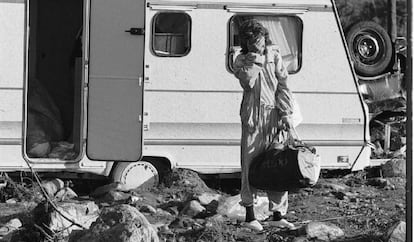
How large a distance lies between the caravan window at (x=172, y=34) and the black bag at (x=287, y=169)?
2524mm

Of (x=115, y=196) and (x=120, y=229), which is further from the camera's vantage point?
(x=115, y=196)

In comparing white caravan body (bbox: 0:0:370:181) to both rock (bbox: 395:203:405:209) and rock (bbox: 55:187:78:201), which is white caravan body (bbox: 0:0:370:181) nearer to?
rock (bbox: 55:187:78:201)

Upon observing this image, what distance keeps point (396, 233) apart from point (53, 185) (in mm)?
4024

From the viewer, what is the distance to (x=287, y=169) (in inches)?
315

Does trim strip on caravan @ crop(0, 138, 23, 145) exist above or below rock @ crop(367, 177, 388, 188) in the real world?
above

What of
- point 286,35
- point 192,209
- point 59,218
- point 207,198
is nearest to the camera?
point 59,218

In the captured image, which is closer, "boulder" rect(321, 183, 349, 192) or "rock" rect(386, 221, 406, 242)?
"rock" rect(386, 221, 406, 242)

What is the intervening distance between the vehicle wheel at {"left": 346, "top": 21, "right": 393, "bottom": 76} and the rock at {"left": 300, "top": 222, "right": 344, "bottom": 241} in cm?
381

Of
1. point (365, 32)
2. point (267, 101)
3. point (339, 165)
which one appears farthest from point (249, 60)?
point (365, 32)

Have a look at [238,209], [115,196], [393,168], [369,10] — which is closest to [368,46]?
[393,168]

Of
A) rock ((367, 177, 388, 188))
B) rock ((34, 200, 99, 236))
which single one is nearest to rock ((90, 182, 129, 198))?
rock ((34, 200, 99, 236))

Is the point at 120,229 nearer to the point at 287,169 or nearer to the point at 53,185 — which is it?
the point at 287,169

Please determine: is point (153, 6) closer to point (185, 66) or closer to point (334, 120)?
point (185, 66)

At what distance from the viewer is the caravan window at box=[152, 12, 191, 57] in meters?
10.4
